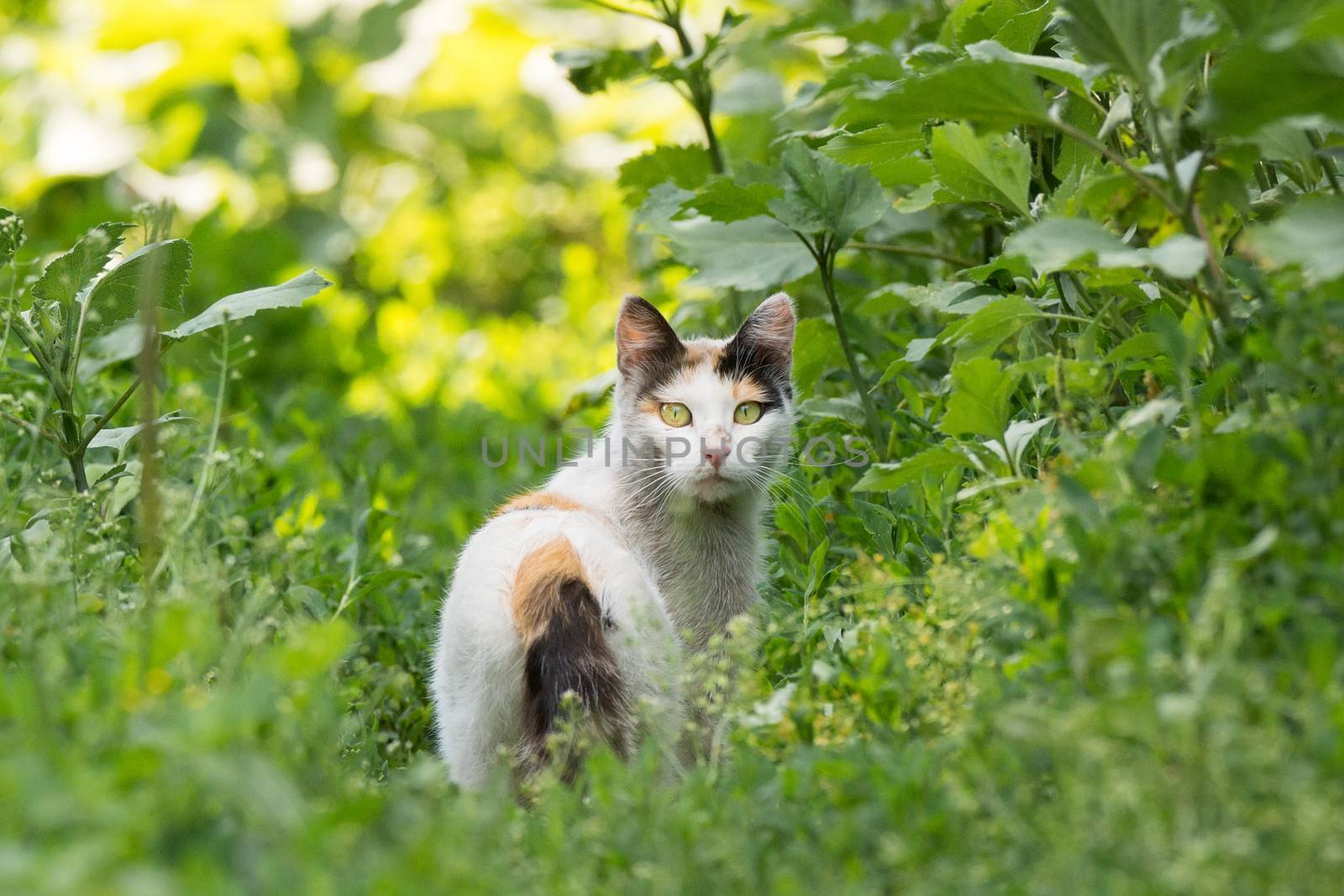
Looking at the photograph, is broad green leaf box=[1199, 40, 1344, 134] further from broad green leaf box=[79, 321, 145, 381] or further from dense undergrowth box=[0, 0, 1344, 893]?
broad green leaf box=[79, 321, 145, 381]

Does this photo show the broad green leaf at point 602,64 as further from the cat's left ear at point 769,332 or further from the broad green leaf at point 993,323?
the broad green leaf at point 993,323

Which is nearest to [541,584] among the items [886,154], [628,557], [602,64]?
[628,557]

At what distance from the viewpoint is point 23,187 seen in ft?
21.3

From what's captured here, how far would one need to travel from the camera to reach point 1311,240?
1505mm

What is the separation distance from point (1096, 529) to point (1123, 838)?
19.1 inches

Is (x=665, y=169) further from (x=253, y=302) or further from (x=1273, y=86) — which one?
(x=1273, y=86)

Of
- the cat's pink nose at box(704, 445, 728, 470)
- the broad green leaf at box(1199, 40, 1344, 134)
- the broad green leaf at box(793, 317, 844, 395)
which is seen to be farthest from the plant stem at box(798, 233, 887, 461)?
the broad green leaf at box(1199, 40, 1344, 134)

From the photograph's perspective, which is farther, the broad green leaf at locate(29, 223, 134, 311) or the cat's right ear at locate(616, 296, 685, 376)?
the cat's right ear at locate(616, 296, 685, 376)

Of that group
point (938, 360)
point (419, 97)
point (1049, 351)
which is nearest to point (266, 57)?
point (419, 97)

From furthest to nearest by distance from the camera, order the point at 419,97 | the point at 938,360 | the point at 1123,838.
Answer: the point at 419,97
the point at 938,360
the point at 1123,838

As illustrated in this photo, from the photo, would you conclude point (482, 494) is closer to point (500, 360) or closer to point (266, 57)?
point (500, 360)

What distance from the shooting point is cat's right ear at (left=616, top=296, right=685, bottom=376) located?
2.97 m

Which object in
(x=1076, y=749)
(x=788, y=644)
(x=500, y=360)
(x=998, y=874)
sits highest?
(x=1076, y=749)

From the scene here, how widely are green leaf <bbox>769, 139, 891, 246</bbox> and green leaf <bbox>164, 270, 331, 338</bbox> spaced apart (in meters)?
0.94
